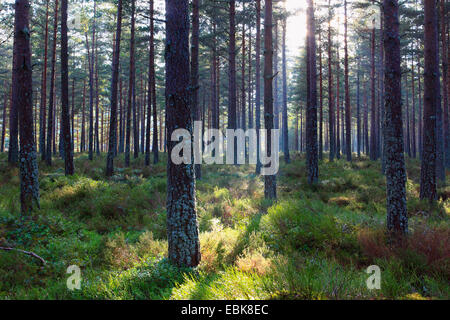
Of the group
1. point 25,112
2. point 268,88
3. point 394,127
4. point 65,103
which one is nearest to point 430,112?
point 394,127

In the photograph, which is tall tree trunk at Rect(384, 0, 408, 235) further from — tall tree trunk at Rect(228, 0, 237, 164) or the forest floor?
tall tree trunk at Rect(228, 0, 237, 164)

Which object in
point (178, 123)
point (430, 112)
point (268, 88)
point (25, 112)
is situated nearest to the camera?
point (178, 123)

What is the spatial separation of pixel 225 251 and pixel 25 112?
283 inches

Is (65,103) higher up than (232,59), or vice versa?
(232,59)

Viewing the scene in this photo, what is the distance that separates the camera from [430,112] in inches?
336

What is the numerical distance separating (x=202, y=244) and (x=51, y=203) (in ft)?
19.4


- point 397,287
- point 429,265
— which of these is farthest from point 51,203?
point 429,265

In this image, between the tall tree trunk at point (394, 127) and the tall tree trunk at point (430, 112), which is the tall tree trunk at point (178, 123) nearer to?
the tall tree trunk at point (394, 127)

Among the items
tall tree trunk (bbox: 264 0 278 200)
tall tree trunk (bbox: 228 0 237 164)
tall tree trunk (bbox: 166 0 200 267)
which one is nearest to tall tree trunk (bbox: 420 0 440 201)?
tall tree trunk (bbox: 264 0 278 200)

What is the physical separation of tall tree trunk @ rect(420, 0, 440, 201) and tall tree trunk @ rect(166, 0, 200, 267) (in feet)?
27.3

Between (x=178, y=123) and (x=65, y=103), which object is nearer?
(x=178, y=123)

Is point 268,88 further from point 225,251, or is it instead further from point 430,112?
point 225,251

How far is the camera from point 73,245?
18.1 ft

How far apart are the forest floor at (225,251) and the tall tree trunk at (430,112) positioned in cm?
75
